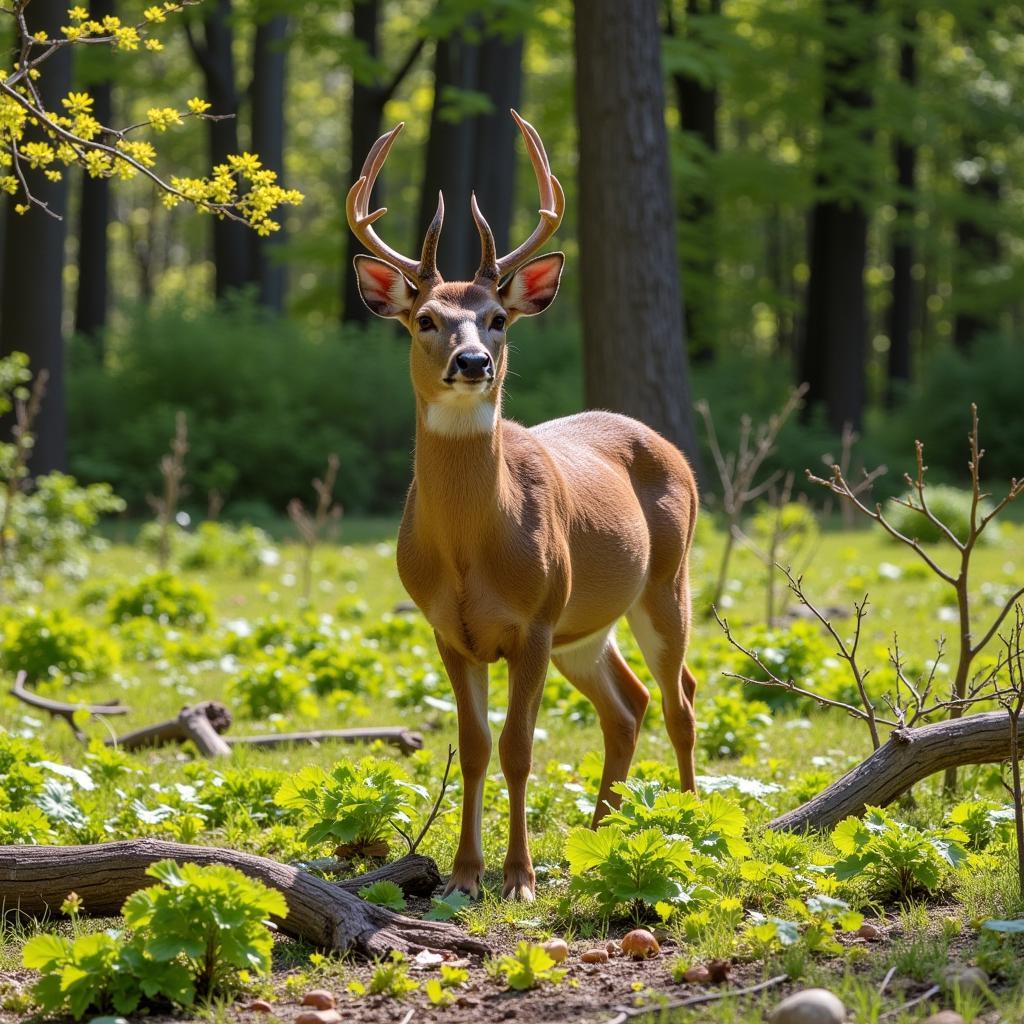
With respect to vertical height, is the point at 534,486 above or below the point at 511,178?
below

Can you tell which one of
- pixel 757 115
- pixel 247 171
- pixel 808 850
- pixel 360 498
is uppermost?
pixel 757 115

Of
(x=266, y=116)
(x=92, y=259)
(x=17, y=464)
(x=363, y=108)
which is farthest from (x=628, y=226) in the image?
(x=266, y=116)

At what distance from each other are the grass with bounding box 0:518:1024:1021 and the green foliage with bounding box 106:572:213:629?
0.71 feet

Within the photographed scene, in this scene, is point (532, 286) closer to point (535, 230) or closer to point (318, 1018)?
point (535, 230)

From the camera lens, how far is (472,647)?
536 cm

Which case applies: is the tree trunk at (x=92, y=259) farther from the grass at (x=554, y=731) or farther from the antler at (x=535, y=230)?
the antler at (x=535, y=230)

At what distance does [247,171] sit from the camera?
5.61 metres

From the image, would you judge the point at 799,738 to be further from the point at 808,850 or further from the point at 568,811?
the point at 808,850

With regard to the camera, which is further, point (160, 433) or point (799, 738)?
point (160, 433)

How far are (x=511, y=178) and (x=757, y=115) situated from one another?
229 inches

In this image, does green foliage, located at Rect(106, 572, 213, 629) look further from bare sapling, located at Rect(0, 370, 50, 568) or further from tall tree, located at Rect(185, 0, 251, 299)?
tall tree, located at Rect(185, 0, 251, 299)

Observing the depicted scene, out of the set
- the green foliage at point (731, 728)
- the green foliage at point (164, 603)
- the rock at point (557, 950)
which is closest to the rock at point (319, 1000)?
the rock at point (557, 950)

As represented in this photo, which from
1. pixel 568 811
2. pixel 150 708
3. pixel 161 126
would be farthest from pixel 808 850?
pixel 150 708

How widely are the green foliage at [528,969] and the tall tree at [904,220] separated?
21787mm
